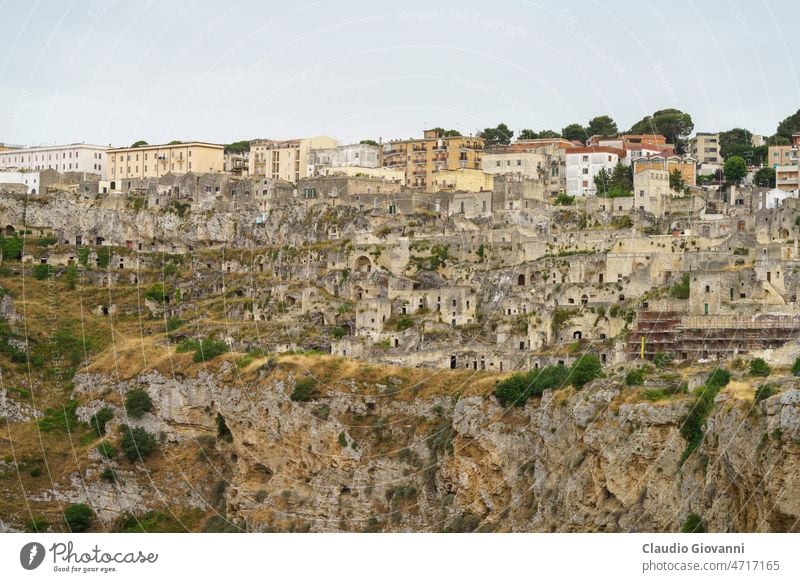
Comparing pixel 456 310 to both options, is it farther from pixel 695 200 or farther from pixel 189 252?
pixel 189 252

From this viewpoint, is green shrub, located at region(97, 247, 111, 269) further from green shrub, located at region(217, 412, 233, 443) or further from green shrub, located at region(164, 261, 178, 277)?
green shrub, located at region(217, 412, 233, 443)

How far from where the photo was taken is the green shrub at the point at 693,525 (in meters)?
46.6

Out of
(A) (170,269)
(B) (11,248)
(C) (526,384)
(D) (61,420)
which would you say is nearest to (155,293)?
(A) (170,269)

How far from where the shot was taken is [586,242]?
76.9 meters

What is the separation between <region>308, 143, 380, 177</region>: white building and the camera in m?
100

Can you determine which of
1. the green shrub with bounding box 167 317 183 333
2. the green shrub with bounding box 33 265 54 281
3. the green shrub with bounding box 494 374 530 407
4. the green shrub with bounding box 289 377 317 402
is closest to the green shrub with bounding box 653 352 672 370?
the green shrub with bounding box 494 374 530 407

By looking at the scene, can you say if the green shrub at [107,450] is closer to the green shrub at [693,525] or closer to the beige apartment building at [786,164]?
the green shrub at [693,525]

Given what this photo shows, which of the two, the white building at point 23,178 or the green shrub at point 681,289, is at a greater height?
the white building at point 23,178

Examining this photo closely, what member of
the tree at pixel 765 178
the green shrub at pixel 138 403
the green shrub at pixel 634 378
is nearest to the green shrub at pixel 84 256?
the green shrub at pixel 138 403

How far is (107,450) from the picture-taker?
7656cm

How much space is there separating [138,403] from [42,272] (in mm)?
17159

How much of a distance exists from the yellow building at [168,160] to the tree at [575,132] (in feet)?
79.8
